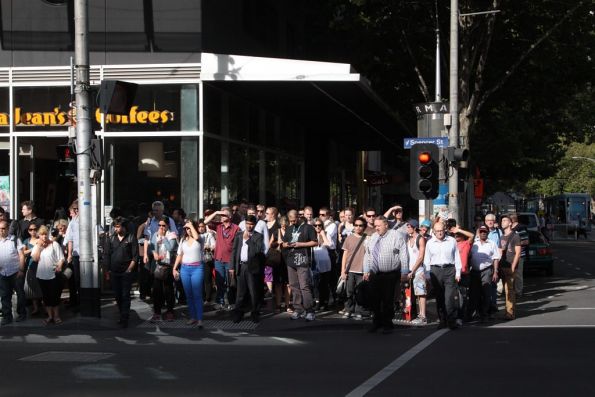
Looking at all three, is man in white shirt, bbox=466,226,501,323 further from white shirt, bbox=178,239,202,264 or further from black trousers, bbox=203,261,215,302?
black trousers, bbox=203,261,215,302

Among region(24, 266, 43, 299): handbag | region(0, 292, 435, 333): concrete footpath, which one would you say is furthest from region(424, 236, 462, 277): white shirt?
region(24, 266, 43, 299): handbag

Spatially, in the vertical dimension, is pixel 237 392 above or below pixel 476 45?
below

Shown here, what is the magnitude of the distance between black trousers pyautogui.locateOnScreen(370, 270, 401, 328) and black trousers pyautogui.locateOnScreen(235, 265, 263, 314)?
2021mm

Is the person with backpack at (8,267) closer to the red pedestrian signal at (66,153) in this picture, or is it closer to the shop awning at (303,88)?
the red pedestrian signal at (66,153)

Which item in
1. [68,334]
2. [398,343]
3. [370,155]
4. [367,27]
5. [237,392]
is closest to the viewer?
[237,392]

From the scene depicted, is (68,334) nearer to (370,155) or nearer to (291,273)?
(291,273)

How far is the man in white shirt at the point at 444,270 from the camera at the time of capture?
14.5 metres

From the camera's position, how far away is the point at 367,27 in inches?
979

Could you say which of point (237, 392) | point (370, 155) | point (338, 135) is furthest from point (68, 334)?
point (370, 155)

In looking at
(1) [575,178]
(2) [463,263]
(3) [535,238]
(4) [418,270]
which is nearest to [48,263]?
(4) [418,270]

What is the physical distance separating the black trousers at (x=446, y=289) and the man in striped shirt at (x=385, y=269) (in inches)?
27.8

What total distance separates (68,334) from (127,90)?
4.14 m

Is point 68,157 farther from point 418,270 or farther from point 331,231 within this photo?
point 418,270

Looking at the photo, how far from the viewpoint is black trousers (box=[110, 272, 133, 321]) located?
14.5m
